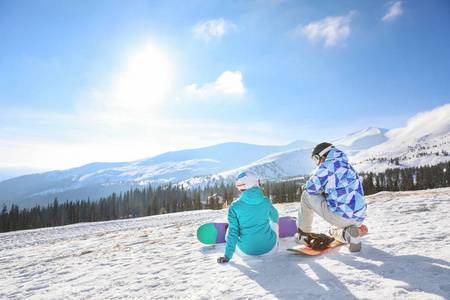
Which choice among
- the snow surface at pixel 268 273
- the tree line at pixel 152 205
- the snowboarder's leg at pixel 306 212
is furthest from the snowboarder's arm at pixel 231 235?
the tree line at pixel 152 205

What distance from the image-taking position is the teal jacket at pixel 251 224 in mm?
5008

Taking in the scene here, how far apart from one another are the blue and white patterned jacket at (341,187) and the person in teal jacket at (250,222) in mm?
1339

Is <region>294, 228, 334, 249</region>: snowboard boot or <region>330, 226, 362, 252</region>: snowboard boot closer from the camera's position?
<region>330, 226, 362, 252</region>: snowboard boot

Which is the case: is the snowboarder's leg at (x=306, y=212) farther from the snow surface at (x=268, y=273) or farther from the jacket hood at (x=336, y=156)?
the jacket hood at (x=336, y=156)

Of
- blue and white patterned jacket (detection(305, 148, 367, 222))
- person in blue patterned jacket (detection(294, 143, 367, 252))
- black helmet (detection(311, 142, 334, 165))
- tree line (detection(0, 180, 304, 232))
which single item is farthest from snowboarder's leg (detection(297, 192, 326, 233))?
tree line (detection(0, 180, 304, 232))

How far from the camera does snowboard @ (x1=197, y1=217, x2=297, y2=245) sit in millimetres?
6980

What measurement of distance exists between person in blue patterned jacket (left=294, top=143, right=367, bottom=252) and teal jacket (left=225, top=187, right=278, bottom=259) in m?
1.14

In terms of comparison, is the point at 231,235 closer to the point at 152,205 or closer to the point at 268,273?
the point at 268,273

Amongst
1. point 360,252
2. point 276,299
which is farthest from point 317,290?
point 360,252

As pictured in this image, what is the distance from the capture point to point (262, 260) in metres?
4.93

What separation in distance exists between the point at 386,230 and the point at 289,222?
8.52 ft

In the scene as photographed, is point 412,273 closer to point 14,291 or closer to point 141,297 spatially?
point 141,297

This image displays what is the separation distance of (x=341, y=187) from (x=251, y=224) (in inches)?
81.3

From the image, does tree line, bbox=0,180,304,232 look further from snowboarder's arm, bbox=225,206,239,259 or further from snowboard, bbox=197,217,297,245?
snowboarder's arm, bbox=225,206,239,259
